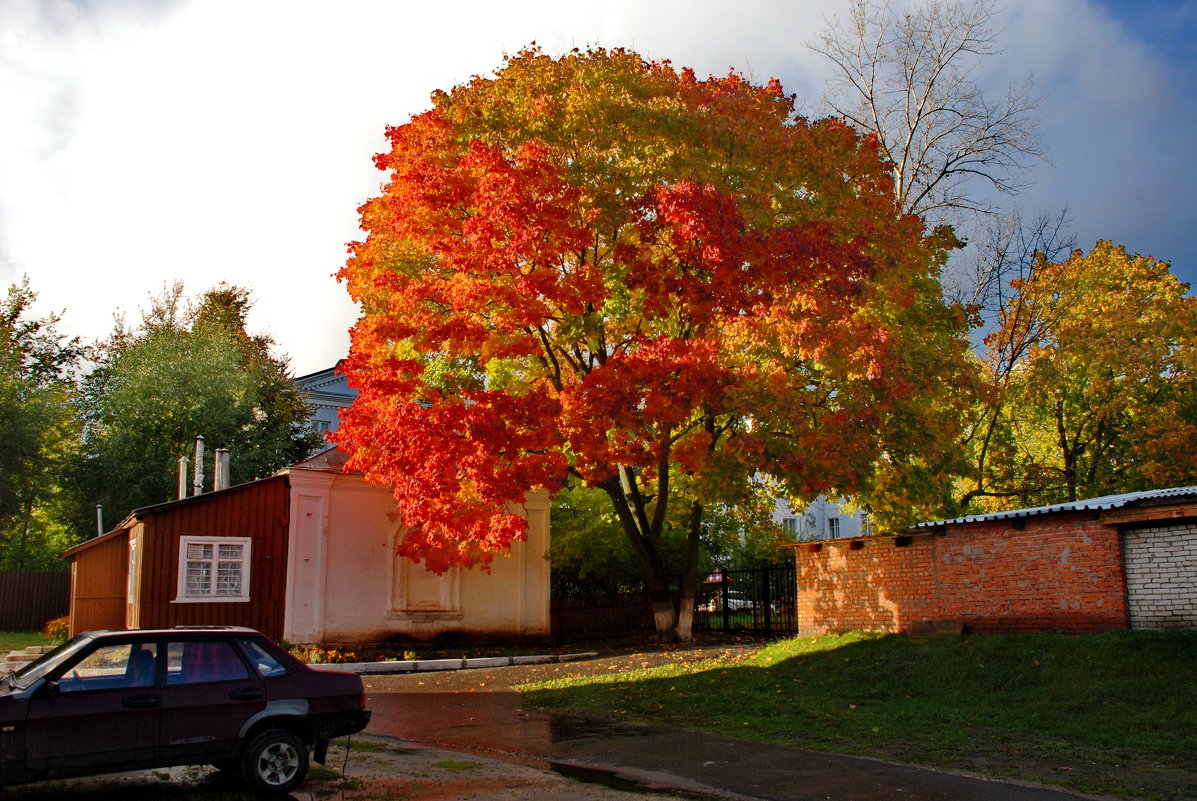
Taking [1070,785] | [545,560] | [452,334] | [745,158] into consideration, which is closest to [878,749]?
[1070,785]

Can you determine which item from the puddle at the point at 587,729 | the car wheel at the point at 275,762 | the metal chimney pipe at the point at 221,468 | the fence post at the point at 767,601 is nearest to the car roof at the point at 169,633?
the car wheel at the point at 275,762

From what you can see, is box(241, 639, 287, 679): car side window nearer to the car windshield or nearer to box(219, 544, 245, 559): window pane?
the car windshield

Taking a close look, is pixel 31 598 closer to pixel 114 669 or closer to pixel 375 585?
pixel 375 585

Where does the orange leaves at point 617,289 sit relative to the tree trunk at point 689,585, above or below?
above

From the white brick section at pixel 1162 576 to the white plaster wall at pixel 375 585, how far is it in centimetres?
1397

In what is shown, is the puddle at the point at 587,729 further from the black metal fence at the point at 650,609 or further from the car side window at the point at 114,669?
the black metal fence at the point at 650,609

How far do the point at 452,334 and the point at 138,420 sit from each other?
2181 centimetres

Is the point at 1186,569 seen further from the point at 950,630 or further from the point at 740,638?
the point at 740,638

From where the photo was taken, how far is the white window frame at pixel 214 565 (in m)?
20.5

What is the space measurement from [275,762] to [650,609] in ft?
62.7

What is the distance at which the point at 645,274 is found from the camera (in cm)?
1958

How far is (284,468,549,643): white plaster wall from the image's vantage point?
72.1 feet

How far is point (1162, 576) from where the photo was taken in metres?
13.7

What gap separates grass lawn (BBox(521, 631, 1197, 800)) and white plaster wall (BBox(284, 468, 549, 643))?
7.00 metres
